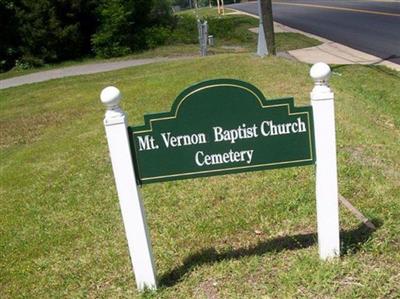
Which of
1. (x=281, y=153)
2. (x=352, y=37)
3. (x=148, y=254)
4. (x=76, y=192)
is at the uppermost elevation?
(x=281, y=153)

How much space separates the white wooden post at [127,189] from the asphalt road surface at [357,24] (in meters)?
10.4

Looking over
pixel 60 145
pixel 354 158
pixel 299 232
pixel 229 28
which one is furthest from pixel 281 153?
pixel 229 28

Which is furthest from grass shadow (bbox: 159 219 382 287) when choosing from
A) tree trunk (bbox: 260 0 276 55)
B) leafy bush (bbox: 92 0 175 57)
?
leafy bush (bbox: 92 0 175 57)

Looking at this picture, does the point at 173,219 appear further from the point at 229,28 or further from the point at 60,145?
the point at 229,28

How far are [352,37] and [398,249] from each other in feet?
48.2

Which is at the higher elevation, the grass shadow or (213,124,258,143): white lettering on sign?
(213,124,258,143): white lettering on sign

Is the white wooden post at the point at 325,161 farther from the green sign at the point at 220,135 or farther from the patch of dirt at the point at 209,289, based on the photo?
the patch of dirt at the point at 209,289

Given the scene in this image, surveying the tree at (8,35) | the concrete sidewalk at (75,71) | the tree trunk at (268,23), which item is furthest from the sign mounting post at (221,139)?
the tree at (8,35)

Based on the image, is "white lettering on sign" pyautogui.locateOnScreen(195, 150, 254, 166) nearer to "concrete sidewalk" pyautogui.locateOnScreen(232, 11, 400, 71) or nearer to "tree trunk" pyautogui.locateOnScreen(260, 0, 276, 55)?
"concrete sidewalk" pyautogui.locateOnScreen(232, 11, 400, 71)

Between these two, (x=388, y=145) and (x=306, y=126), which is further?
(x=388, y=145)

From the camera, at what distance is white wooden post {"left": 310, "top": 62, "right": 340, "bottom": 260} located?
3088 millimetres

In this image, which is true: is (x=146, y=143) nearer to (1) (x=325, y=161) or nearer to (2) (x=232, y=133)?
(2) (x=232, y=133)

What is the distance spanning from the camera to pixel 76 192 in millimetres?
5418

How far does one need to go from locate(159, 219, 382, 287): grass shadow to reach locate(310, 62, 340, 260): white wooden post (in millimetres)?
221
